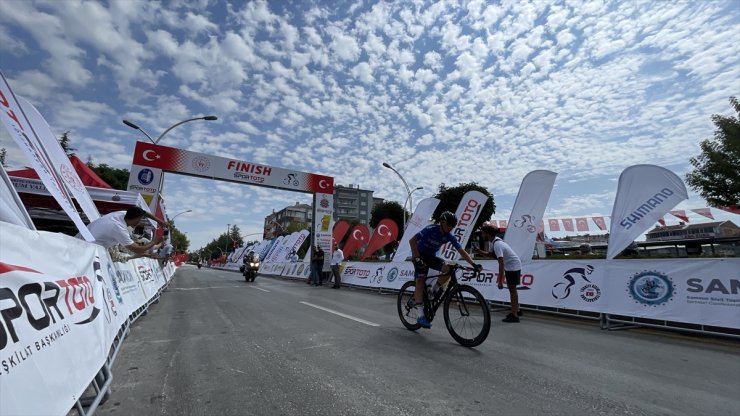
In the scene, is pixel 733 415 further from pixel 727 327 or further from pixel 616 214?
pixel 616 214

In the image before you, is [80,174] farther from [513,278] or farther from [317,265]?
[513,278]

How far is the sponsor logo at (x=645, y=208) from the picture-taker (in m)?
7.87

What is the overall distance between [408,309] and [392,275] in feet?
25.6

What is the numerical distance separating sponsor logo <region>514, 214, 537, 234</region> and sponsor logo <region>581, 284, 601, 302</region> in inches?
121

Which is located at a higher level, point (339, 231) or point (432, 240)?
point (339, 231)

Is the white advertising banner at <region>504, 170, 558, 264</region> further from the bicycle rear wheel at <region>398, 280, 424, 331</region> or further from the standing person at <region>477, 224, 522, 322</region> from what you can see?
the bicycle rear wheel at <region>398, 280, 424, 331</region>

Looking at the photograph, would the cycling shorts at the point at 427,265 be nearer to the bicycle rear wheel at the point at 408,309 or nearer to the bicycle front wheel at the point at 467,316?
the bicycle rear wheel at the point at 408,309

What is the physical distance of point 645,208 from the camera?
26.2ft

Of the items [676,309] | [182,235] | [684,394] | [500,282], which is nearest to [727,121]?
[676,309]

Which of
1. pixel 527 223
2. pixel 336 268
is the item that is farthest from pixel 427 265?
pixel 336 268

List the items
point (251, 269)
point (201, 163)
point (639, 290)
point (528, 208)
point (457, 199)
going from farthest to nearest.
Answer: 1. point (457, 199)
2. point (251, 269)
3. point (201, 163)
4. point (528, 208)
5. point (639, 290)

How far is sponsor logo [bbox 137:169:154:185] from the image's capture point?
1594cm

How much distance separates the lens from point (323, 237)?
65.5ft

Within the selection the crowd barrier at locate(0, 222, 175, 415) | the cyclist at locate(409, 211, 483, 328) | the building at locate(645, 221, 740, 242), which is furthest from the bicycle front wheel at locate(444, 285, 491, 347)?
the building at locate(645, 221, 740, 242)
